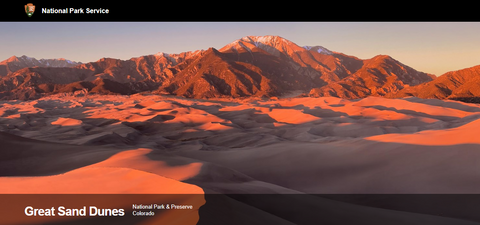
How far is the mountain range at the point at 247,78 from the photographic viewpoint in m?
81.0

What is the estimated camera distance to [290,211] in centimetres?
491

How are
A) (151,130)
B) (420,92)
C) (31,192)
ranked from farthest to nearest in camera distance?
(420,92) → (151,130) → (31,192)

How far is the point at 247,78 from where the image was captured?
4272 inches

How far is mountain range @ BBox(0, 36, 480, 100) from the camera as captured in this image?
81.0 metres

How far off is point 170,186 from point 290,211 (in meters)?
1.99

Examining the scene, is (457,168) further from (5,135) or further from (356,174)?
(5,135)

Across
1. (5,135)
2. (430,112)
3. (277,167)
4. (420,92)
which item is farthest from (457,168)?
(420,92)
